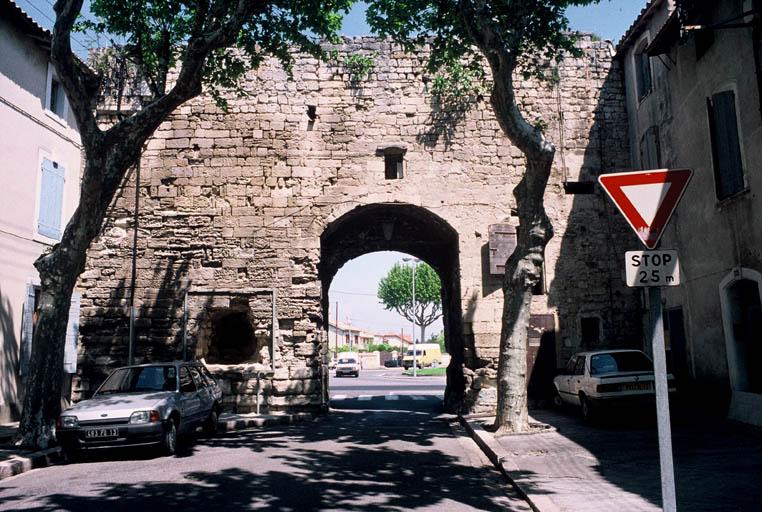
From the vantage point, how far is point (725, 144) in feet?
33.3

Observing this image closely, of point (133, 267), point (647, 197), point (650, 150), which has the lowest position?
point (647, 197)

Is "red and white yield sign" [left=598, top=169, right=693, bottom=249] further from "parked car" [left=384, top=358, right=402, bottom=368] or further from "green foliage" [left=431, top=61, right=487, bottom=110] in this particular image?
"parked car" [left=384, top=358, right=402, bottom=368]

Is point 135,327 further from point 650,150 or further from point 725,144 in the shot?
point 725,144

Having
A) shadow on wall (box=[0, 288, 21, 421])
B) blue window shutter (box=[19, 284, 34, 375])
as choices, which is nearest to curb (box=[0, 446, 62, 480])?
shadow on wall (box=[0, 288, 21, 421])

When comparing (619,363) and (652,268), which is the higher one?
(652,268)

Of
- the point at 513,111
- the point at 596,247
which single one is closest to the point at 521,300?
the point at 513,111

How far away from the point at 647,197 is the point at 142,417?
7206 mm

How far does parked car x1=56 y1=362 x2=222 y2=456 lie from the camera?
8297mm

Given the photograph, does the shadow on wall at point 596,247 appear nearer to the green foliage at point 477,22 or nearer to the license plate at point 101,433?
the green foliage at point 477,22

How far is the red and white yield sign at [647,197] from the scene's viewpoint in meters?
4.13

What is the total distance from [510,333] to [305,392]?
5550mm

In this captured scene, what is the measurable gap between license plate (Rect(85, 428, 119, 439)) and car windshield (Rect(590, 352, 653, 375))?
7982mm

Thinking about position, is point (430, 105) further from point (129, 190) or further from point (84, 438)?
point (84, 438)

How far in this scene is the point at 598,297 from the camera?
14.2 m
